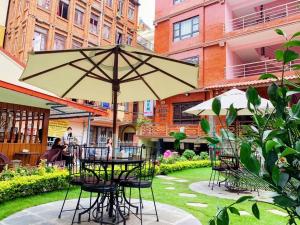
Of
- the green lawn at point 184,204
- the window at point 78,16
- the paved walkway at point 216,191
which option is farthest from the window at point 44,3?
the paved walkway at point 216,191

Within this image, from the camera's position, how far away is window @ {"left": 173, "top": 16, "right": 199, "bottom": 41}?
18.1 m

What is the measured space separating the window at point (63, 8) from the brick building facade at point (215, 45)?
7385 millimetres

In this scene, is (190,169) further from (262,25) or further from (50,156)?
(262,25)

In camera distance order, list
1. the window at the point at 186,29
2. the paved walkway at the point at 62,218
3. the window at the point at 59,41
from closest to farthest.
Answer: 1. the paved walkway at the point at 62,218
2. the window at the point at 186,29
3. the window at the point at 59,41

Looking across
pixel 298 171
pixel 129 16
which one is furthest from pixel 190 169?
pixel 129 16

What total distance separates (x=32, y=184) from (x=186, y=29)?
52.6ft

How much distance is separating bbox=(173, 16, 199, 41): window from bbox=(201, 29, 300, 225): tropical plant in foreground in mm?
17983

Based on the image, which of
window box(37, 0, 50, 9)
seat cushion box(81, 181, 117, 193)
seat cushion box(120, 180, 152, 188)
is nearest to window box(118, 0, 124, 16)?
window box(37, 0, 50, 9)

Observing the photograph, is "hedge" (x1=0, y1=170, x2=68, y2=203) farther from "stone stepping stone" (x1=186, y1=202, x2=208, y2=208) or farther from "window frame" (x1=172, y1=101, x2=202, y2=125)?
"window frame" (x1=172, y1=101, x2=202, y2=125)

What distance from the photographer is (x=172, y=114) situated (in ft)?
61.0

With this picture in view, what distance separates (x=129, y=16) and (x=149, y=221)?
77.8 ft

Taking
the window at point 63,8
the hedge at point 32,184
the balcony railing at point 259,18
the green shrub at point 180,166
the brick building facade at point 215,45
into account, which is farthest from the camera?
the window at point 63,8

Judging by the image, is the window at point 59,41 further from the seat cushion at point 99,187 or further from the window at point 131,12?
the seat cushion at point 99,187

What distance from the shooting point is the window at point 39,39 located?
17.0 meters
